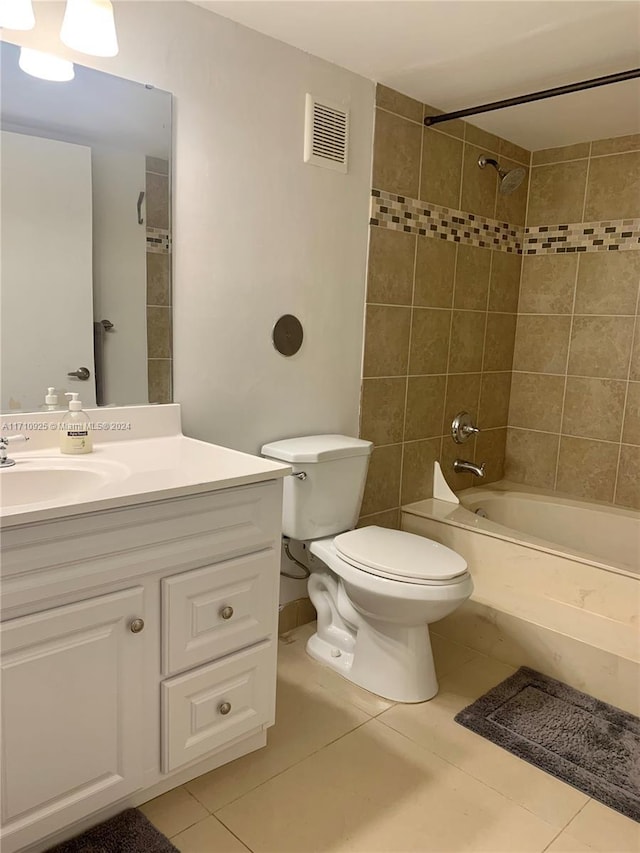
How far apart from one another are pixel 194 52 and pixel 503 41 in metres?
0.94

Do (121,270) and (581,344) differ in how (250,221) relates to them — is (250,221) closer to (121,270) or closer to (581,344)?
(121,270)

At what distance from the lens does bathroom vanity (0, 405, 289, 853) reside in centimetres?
123

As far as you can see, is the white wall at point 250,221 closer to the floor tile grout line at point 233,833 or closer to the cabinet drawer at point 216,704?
the cabinet drawer at point 216,704

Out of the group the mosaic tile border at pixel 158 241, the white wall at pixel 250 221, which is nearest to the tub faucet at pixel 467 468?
the white wall at pixel 250 221

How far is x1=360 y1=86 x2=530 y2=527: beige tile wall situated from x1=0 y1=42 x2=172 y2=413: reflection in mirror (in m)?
0.91

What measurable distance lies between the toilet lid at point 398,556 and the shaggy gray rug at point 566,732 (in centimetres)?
46

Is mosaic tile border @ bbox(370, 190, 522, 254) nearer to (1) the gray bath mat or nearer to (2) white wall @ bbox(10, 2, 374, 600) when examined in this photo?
(2) white wall @ bbox(10, 2, 374, 600)

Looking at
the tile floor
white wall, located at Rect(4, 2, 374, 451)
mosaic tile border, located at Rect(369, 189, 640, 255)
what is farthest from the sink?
mosaic tile border, located at Rect(369, 189, 640, 255)

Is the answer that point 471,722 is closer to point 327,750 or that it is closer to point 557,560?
point 327,750

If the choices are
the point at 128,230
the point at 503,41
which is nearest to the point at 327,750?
the point at 128,230

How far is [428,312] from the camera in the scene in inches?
107

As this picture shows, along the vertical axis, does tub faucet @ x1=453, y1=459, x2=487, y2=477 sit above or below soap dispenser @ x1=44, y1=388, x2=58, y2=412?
below

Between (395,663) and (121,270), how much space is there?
1.44 m

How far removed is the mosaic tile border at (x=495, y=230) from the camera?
251cm
